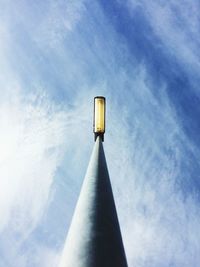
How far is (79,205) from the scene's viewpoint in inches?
220

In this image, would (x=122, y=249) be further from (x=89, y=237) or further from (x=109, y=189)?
(x=109, y=189)

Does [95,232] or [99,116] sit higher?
[99,116]

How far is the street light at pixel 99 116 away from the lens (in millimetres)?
7666

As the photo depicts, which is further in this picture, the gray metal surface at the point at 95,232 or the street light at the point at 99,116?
the street light at the point at 99,116

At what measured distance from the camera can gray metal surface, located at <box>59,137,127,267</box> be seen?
4705 mm

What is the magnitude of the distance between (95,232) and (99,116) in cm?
339

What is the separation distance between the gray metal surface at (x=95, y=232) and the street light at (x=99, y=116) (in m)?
1.70

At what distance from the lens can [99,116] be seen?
789 cm

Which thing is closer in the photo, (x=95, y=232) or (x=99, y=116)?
(x=95, y=232)

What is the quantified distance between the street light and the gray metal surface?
67.1 inches

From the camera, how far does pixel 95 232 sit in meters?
4.99

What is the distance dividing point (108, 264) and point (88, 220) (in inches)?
29.4

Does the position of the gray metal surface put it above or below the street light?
below

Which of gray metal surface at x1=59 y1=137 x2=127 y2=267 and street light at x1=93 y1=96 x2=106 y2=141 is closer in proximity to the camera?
gray metal surface at x1=59 y1=137 x2=127 y2=267
